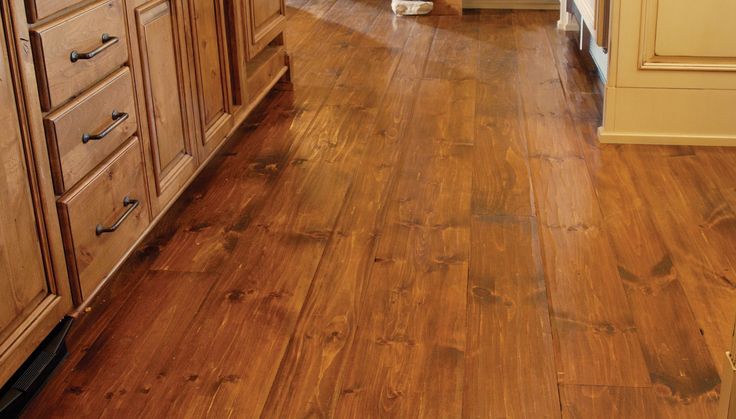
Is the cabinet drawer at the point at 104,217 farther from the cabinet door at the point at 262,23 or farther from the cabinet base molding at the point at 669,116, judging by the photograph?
the cabinet base molding at the point at 669,116

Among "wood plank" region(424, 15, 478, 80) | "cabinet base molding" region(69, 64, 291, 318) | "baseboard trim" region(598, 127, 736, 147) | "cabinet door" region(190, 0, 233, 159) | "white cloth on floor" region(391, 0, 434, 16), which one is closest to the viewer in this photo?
"cabinet base molding" region(69, 64, 291, 318)

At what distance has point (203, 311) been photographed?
2.18 m

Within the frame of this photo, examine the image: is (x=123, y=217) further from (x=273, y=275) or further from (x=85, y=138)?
(x=273, y=275)

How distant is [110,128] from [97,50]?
0.59ft

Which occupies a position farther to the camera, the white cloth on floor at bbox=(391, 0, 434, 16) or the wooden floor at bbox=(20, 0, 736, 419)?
the white cloth on floor at bbox=(391, 0, 434, 16)

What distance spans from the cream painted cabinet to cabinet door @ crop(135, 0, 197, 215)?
1.41 metres

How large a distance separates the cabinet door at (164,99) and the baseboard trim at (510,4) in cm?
310

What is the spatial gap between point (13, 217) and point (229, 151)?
1.50 metres

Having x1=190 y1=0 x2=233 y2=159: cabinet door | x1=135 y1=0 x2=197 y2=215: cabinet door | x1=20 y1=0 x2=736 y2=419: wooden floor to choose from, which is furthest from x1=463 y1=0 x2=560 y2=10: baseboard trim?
x1=135 y1=0 x2=197 y2=215: cabinet door

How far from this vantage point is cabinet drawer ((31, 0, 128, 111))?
185 centimetres

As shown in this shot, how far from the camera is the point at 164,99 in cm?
252

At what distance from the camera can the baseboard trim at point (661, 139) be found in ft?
Answer: 10.3

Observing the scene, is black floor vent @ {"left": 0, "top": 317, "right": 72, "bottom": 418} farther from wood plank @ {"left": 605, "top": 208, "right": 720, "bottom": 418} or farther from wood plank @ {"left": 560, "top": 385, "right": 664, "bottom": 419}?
wood plank @ {"left": 605, "top": 208, "right": 720, "bottom": 418}

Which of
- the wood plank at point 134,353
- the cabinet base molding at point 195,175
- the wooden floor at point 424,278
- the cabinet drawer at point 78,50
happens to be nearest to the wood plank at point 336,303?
the wooden floor at point 424,278
